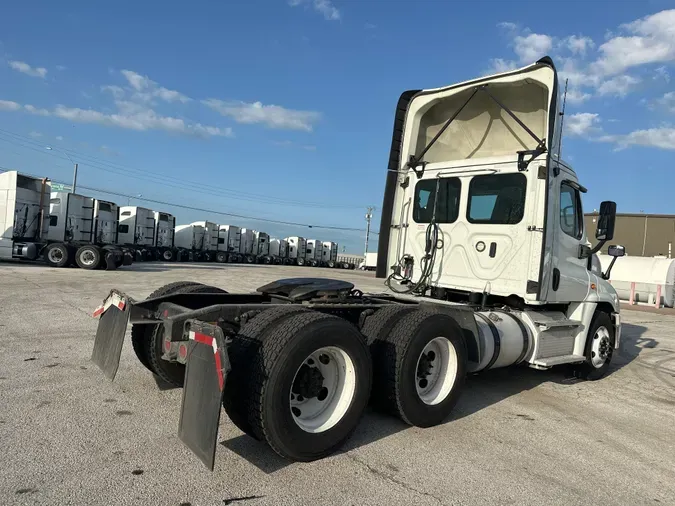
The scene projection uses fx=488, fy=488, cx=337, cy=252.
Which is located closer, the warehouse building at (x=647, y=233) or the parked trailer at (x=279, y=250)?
the warehouse building at (x=647, y=233)

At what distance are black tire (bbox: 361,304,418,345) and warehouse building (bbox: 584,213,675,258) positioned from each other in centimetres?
3983

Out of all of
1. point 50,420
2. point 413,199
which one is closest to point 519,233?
point 413,199

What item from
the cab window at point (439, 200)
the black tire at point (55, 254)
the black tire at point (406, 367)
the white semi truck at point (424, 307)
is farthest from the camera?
the black tire at point (55, 254)

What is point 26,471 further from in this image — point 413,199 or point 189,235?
point 189,235

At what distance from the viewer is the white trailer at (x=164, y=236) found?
35188 mm

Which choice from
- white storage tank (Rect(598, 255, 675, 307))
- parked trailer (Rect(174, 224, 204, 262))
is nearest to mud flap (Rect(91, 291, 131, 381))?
white storage tank (Rect(598, 255, 675, 307))

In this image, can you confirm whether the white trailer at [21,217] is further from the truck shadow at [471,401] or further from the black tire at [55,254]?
the truck shadow at [471,401]

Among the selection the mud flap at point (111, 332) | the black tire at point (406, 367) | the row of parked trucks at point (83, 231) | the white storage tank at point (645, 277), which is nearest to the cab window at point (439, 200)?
the black tire at point (406, 367)

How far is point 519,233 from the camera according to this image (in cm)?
581

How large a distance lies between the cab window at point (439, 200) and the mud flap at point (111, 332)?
13.2 ft

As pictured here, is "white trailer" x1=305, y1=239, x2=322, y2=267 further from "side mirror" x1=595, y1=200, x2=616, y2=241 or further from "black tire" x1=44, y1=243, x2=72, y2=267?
"side mirror" x1=595, y1=200, x2=616, y2=241

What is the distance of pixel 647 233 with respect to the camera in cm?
3772

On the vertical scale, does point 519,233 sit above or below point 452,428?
above

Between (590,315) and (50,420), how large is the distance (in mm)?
6241
